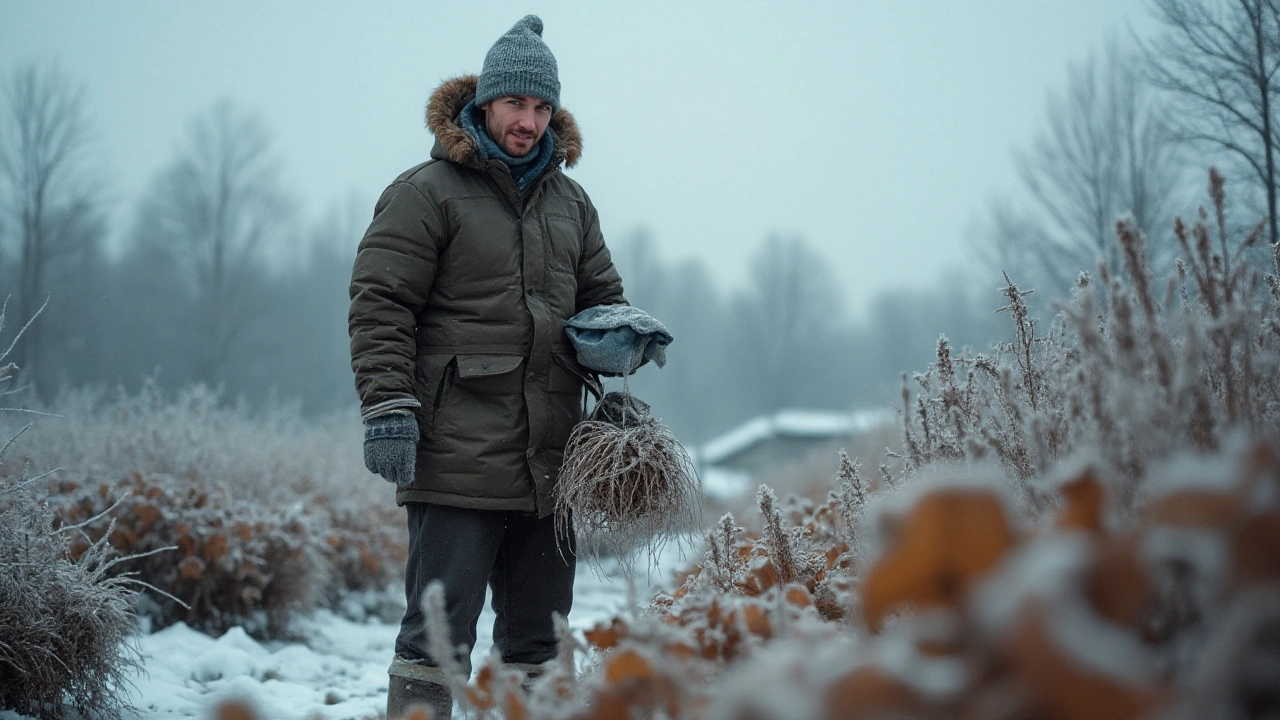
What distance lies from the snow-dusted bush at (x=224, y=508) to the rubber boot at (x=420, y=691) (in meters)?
1.38

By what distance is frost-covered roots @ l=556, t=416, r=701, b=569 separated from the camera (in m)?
2.68

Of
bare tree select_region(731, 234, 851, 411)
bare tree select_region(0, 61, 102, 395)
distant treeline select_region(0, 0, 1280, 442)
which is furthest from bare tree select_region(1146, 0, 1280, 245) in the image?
bare tree select_region(731, 234, 851, 411)

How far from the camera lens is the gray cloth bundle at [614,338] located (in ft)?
9.45

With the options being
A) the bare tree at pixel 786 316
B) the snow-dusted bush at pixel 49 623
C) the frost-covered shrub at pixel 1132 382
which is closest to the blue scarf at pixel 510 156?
the frost-covered shrub at pixel 1132 382

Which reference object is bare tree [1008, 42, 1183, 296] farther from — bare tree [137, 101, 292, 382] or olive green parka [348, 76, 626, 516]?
bare tree [137, 101, 292, 382]

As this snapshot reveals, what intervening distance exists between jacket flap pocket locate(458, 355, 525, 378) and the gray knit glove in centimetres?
24

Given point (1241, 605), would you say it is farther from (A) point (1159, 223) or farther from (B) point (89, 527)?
(A) point (1159, 223)

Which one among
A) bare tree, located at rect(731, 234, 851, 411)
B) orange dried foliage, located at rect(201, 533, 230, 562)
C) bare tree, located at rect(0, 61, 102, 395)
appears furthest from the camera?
bare tree, located at rect(731, 234, 851, 411)

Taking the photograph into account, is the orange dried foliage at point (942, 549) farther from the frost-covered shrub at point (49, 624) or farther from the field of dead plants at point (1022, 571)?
the frost-covered shrub at point (49, 624)

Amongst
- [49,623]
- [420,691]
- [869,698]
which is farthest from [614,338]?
[869,698]

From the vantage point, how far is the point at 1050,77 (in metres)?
11.4

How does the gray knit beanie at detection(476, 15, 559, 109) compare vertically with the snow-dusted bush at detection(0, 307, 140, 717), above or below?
above

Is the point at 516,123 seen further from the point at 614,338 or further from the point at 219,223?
the point at 219,223

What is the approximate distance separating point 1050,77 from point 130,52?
56.8m
